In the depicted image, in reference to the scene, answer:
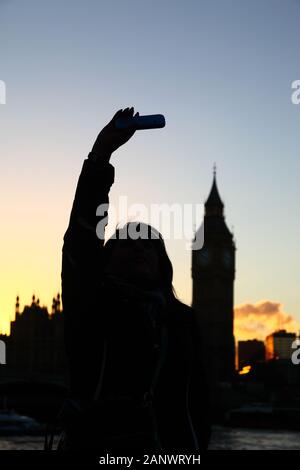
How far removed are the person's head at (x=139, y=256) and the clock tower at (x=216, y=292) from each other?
5421cm

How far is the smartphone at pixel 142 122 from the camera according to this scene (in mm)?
1311

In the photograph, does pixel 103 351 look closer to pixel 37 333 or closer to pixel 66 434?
pixel 66 434

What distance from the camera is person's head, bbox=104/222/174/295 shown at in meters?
1.41

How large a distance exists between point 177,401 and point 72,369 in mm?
148

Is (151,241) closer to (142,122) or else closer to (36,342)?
(142,122)

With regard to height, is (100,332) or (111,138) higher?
(111,138)

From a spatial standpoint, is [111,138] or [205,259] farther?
[205,259]

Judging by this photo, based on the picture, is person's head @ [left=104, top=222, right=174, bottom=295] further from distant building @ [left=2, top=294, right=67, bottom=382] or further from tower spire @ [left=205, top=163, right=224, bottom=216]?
tower spire @ [left=205, top=163, right=224, bottom=216]

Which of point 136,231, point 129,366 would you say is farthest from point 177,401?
point 136,231

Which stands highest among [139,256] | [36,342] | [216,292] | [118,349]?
[216,292]

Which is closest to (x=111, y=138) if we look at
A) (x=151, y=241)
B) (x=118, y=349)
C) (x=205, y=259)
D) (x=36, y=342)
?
(x=151, y=241)

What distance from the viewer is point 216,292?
5809cm

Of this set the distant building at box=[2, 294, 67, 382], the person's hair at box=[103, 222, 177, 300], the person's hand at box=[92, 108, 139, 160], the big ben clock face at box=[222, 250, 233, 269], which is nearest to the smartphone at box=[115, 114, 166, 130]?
the person's hand at box=[92, 108, 139, 160]

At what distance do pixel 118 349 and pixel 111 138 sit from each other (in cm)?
28
